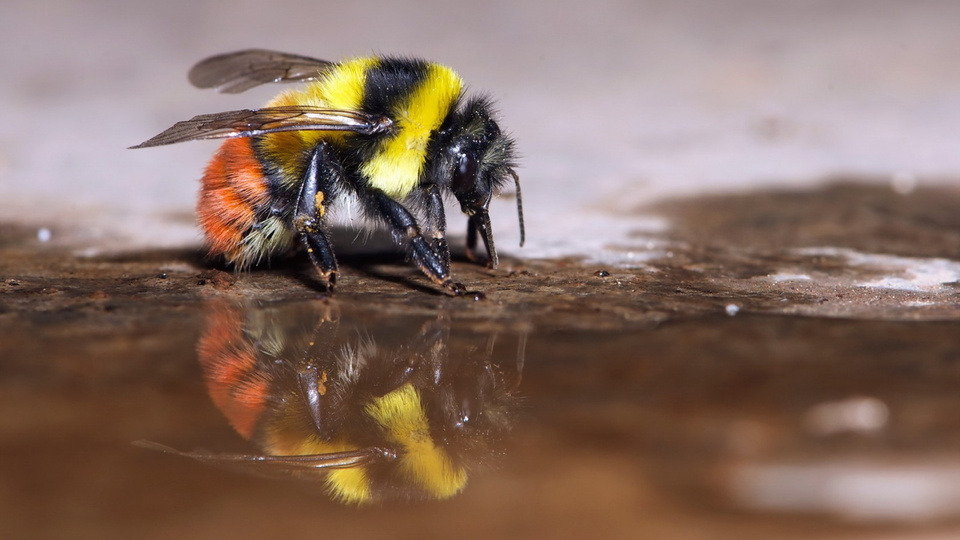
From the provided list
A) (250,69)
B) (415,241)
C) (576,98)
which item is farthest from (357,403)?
(576,98)

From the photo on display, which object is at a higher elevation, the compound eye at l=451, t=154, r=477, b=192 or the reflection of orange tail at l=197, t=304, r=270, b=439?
the compound eye at l=451, t=154, r=477, b=192

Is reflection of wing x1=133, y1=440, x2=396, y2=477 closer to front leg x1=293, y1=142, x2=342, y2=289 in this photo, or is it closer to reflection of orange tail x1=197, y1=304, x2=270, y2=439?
reflection of orange tail x1=197, y1=304, x2=270, y2=439

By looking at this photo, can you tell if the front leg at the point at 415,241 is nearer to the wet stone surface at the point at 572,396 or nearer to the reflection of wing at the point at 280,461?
the wet stone surface at the point at 572,396

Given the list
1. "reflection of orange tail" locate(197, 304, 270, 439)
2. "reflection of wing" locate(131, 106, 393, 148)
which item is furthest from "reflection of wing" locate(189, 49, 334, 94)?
"reflection of orange tail" locate(197, 304, 270, 439)

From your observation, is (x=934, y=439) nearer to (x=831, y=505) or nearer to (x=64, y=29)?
(x=831, y=505)

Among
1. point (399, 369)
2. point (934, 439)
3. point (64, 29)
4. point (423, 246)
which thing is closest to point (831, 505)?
point (934, 439)

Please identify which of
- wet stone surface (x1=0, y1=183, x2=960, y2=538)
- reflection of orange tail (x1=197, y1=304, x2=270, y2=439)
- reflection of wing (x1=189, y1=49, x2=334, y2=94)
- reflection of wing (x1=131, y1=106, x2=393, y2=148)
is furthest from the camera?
reflection of wing (x1=189, y1=49, x2=334, y2=94)
